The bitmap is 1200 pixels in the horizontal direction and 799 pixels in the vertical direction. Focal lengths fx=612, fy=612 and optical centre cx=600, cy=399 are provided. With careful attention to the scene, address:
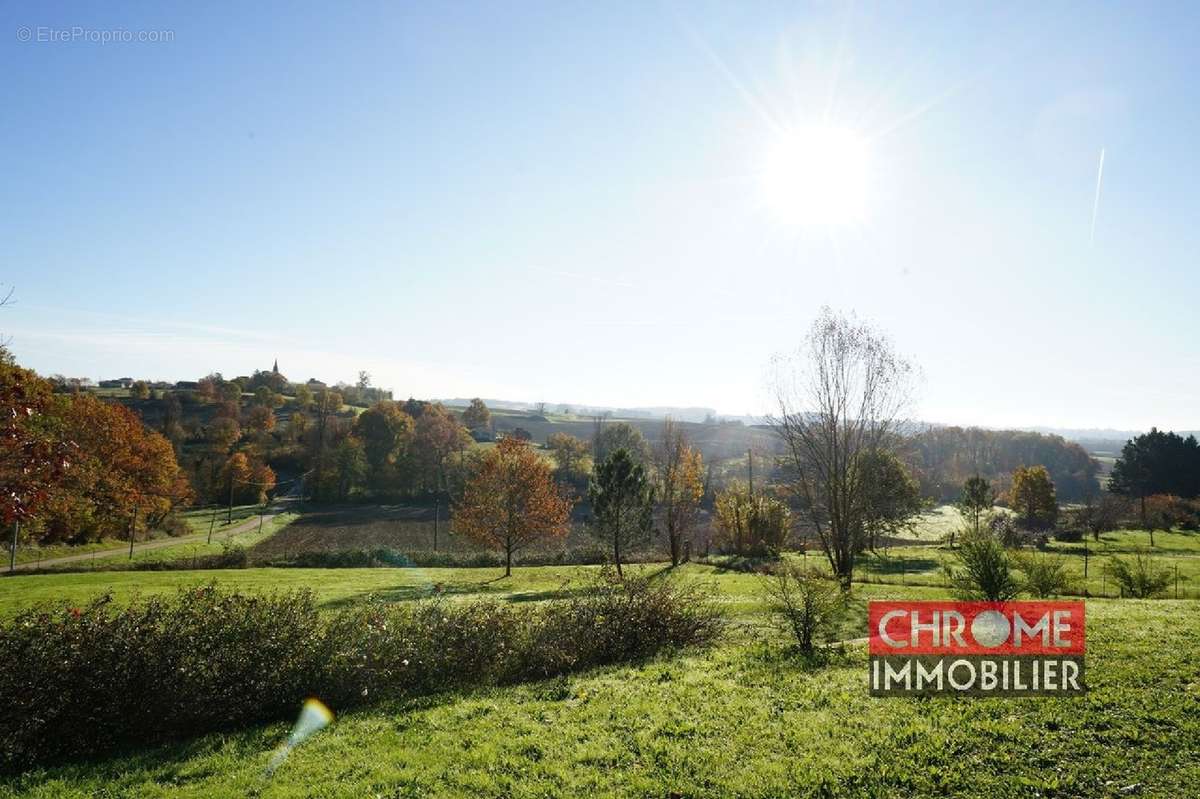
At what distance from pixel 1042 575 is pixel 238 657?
2516cm

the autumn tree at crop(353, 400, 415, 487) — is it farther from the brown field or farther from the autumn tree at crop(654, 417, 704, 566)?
the autumn tree at crop(654, 417, 704, 566)

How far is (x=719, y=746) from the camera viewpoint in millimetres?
8234

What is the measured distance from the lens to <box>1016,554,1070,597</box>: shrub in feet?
72.1

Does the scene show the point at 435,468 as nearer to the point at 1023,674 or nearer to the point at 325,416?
the point at 325,416

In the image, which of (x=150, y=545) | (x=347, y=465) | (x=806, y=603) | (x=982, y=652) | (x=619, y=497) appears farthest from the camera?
(x=347, y=465)

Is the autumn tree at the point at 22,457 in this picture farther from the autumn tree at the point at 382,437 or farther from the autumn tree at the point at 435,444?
the autumn tree at the point at 382,437

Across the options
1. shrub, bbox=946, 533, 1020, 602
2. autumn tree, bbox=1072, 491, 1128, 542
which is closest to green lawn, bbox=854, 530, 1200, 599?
autumn tree, bbox=1072, 491, 1128, 542

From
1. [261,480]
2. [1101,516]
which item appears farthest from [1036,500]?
[261,480]

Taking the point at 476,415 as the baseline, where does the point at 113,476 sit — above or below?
below

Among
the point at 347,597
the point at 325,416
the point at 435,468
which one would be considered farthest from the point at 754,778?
A: the point at 325,416

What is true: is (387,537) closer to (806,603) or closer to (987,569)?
(806,603)

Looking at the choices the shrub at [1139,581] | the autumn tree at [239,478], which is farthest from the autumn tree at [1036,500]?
the autumn tree at [239,478]

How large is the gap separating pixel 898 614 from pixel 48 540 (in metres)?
56.9

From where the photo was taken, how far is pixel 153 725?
31.3ft
